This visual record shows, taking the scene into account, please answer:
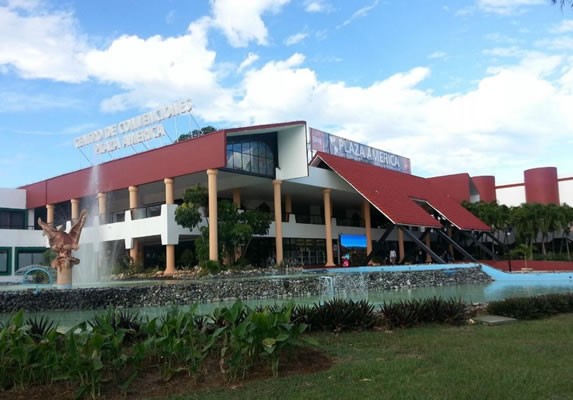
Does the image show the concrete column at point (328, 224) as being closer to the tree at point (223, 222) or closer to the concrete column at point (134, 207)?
the tree at point (223, 222)

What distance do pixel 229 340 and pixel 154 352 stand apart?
996mm

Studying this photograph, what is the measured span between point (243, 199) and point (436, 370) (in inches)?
1548

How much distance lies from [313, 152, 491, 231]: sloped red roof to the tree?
756 cm

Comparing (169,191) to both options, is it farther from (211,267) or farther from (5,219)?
(5,219)

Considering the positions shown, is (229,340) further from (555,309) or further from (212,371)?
(555,309)

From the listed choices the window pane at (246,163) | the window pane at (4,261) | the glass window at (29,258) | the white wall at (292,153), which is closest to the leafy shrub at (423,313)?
the window pane at (246,163)

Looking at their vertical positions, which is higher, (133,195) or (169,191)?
(133,195)

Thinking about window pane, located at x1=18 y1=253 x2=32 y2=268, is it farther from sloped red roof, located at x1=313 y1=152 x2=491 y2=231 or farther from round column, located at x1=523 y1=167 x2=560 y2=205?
round column, located at x1=523 y1=167 x2=560 y2=205

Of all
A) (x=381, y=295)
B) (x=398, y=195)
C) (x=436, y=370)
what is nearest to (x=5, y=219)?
(x=398, y=195)

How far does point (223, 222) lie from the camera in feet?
103

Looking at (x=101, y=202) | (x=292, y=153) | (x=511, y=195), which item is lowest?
(x=101, y=202)

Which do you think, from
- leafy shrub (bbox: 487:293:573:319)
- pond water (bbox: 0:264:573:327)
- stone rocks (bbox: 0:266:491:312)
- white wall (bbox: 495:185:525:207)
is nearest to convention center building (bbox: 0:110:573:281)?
pond water (bbox: 0:264:573:327)

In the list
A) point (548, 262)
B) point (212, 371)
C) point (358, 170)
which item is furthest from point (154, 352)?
point (548, 262)

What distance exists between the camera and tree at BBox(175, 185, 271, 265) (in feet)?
101
